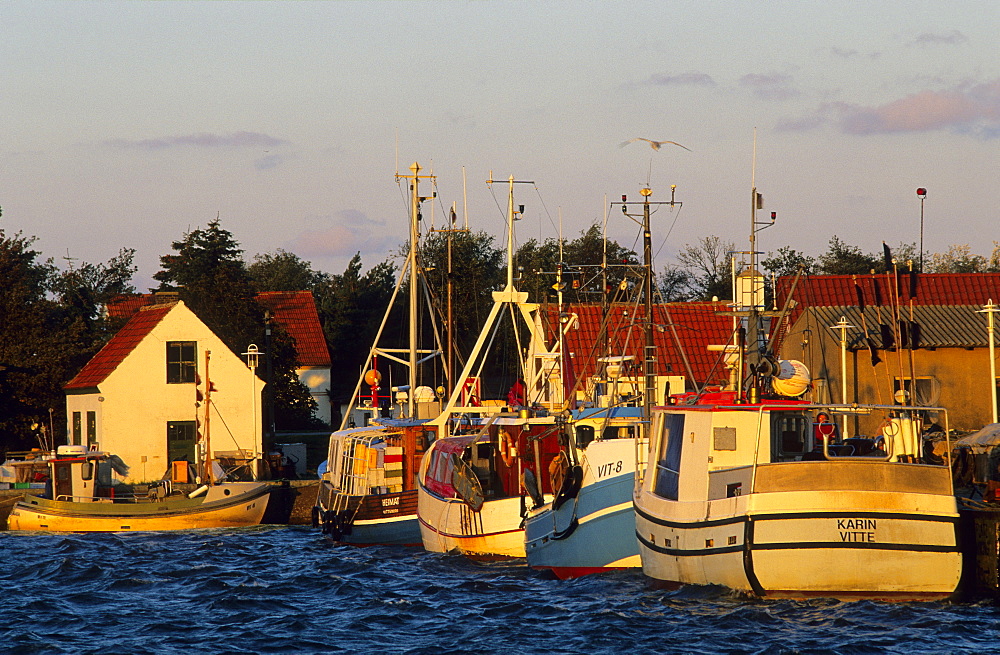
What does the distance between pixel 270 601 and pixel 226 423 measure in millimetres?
21899

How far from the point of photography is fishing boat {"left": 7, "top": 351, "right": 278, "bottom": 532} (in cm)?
3759

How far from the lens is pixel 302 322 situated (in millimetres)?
68375

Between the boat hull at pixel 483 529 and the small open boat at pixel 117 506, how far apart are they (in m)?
10.6

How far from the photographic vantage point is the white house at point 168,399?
43.3 meters

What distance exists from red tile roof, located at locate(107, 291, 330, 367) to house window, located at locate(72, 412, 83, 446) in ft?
56.5

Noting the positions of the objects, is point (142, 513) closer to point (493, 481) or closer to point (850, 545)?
point (493, 481)

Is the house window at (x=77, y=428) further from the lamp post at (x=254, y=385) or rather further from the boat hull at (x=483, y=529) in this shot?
the boat hull at (x=483, y=529)

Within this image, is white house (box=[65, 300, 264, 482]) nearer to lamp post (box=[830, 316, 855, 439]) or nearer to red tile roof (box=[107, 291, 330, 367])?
red tile roof (box=[107, 291, 330, 367])

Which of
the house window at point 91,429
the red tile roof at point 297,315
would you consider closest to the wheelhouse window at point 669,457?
the house window at point 91,429

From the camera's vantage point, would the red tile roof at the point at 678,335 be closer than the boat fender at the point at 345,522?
No

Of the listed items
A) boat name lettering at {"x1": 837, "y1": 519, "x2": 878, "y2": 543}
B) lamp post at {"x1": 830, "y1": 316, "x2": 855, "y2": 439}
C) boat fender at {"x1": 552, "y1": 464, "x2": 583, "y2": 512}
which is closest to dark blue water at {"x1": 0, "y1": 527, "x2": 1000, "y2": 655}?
boat name lettering at {"x1": 837, "y1": 519, "x2": 878, "y2": 543}

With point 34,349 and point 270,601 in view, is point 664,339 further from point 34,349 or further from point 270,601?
point 270,601

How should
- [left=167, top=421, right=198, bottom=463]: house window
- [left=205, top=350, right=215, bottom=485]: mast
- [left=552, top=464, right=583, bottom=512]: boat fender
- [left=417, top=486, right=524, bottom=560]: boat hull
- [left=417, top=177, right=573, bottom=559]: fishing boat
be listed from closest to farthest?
[left=552, top=464, right=583, bottom=512]: boat fender
[left=417, top=177, right=573, bottom=559]: fishing boat
[left=417, top=486, right=524, bottom=560]: boat hull
[left=205, top=350, right=215, bottom=485]: mast
[left=167, top=421, right=198, bottom=463]: house window

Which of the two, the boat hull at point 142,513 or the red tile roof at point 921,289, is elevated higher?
the red tile roof at point 921,289
